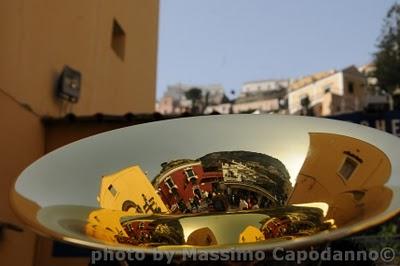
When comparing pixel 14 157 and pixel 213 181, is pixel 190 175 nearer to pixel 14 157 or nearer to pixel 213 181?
pixel 213 181

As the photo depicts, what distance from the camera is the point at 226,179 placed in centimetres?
217

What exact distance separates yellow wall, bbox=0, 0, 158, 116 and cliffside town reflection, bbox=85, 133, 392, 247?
7.66 ft

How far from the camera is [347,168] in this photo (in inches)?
75.4

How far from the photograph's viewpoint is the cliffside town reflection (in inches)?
71.6

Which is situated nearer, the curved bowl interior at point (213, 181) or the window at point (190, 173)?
the curved bowl interior at point (213, 181)

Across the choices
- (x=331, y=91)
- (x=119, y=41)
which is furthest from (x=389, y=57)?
(x=119, y=41)

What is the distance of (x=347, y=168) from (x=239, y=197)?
1.45 ft

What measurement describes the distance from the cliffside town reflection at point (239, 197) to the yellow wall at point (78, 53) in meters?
2.33

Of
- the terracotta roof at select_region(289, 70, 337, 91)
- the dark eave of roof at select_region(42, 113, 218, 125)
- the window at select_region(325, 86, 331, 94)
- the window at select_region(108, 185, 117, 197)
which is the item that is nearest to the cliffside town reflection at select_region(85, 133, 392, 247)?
the window at select_region(108, 185, 117, 197)

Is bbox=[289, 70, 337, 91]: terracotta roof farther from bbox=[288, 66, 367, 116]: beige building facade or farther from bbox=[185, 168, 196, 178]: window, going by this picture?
Answer: bbox=[185, 168, 196, 178]: window

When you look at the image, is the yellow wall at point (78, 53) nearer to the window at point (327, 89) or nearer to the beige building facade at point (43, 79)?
the beige building facade at point (43, 79)

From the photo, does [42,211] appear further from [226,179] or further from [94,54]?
[94,54]

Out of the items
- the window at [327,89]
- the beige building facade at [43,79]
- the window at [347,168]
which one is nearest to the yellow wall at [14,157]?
the beige building facade at [43,79]

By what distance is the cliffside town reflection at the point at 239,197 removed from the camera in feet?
5.97
